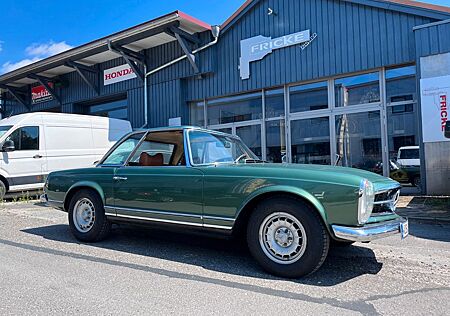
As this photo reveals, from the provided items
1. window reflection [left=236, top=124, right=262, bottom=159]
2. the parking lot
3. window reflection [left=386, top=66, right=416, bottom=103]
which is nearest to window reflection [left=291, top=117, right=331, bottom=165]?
window reflection [left=236, top=124, right=262, bottom=159]

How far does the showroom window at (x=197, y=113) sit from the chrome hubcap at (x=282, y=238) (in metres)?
10.6

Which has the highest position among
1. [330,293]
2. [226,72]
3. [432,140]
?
[226,72]

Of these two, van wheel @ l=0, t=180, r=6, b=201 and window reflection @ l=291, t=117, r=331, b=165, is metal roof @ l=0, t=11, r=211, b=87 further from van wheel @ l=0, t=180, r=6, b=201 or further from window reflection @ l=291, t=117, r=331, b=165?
van wheel @ l=0, t=180, r=6, b=201

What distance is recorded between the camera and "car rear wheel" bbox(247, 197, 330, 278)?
3.43m

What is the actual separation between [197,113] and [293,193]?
435 inches

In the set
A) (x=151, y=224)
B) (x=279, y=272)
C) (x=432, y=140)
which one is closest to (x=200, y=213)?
(x=151, y=224)

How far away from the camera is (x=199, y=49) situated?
13.1 m

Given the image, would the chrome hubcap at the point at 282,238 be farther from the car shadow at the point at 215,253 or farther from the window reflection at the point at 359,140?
the window reflection at the point at 359,140

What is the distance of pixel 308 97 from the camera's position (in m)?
11.5

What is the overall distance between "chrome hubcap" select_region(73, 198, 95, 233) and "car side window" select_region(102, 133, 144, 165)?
0.65m

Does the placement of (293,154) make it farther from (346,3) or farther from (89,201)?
(89,201)

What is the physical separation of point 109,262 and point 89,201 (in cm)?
128

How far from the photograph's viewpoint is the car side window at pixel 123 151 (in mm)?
5000

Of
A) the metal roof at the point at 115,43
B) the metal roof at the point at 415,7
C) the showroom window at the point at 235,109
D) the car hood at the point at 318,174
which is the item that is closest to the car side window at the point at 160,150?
the car hood at the point at 318,174
